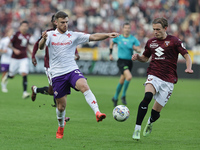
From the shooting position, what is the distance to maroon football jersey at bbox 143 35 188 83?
25.7 ft

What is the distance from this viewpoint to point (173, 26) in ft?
102

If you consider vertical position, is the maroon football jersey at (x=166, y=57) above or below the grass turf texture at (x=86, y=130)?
above

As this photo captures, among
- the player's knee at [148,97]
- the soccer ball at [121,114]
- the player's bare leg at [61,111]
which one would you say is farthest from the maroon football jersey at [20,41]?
the player's knee at [148,97]

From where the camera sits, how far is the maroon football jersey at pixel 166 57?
7832 millimetres

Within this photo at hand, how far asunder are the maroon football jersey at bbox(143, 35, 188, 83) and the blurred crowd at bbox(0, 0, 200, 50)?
2116 centimetres

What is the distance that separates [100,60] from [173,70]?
2013cm

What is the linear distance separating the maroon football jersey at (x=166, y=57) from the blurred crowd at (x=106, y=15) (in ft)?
69.4

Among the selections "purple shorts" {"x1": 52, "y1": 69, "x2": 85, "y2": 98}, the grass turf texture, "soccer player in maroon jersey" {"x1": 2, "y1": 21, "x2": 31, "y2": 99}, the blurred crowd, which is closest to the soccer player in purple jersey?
"purple shorts" {"x1": 52, "y1": 69, "x2": 85, "y2": 98}

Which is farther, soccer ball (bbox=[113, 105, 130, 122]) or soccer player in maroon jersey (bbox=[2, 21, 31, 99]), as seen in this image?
soccer player in maroon jersey (bbox=[2, 21, 31, 99])

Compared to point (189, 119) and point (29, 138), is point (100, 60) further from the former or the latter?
point (29, 138)

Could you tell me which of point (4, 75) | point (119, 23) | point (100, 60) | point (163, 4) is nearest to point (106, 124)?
point (4, 75)

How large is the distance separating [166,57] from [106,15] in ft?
76.8

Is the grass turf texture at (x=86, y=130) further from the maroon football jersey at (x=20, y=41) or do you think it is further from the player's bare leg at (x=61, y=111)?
the maroon football jersey at (x=20, y=41)

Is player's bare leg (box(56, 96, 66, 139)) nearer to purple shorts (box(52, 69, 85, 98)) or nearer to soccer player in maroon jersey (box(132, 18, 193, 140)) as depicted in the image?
purple shorts (box(52, 69, 85, 98))
